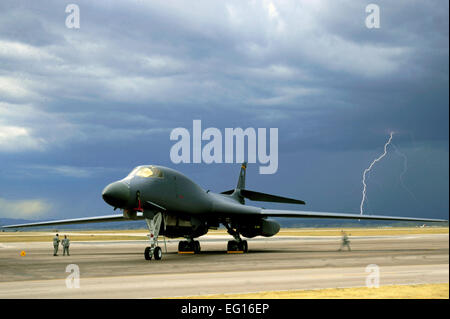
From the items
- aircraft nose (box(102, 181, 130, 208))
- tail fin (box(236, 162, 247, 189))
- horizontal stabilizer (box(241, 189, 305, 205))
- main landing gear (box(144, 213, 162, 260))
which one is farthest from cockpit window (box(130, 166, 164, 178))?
tail fin (box(236, 162, 247, 189))

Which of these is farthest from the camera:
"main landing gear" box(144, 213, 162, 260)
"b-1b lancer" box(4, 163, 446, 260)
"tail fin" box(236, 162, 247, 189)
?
"tail fin" box(236, 162, 247, 189)

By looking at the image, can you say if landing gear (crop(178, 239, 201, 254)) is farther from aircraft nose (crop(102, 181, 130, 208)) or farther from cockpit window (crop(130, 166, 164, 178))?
aircraft nose (crop(102, 181, 130, 208))

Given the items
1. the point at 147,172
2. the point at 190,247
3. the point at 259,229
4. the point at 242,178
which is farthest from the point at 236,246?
the point at 147,172

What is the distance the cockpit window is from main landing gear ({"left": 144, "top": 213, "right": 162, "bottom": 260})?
1940mm

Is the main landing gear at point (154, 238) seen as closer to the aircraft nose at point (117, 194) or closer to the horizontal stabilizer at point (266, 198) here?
the aircraft nose at point (117, 194)

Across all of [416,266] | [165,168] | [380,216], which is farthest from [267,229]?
[416,266]

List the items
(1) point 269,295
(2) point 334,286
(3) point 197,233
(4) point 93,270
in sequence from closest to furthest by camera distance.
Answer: (1) point 269,295 → (2) point 334,286 → (4) point 93,270 → (3) point 197,233

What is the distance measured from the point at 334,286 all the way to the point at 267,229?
62.2 feet

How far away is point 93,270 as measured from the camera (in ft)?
60.3

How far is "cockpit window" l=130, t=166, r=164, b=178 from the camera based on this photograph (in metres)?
23.6

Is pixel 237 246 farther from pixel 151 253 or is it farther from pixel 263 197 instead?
pixel 151 253

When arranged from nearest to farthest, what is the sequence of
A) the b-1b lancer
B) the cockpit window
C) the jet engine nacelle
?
the b-1b lancer
the cockpit window
the jet engine nacelle

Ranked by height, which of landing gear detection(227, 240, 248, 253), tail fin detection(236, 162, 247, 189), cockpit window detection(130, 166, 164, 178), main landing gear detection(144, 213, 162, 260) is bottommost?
landing gear detection(227, 240, 248, 253)
